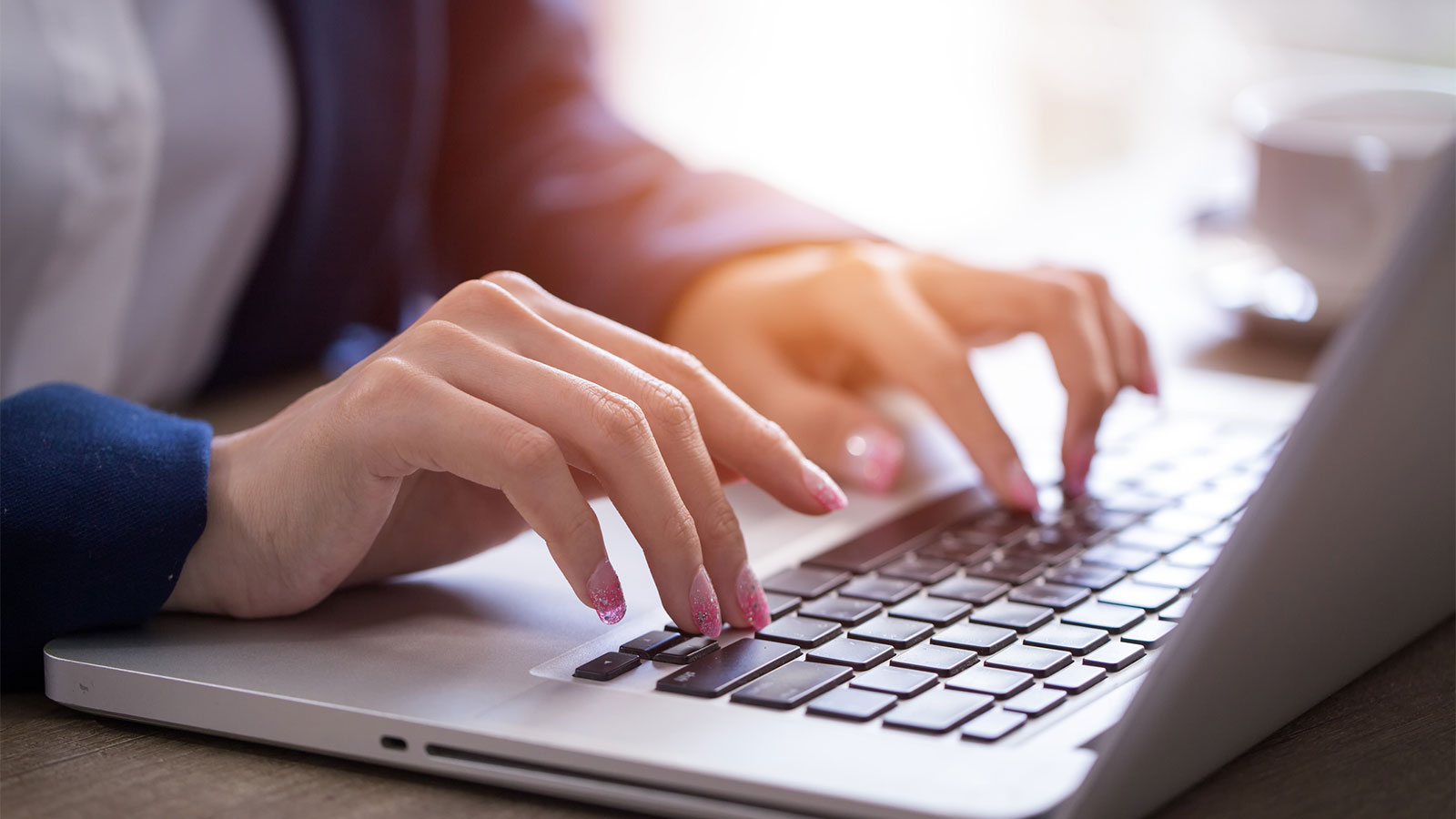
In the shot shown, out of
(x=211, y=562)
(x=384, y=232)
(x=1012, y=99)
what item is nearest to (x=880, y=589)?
(x=211, y=562)

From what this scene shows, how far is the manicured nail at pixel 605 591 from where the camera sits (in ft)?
1.38

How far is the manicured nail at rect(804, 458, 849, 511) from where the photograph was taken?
1.62 ft

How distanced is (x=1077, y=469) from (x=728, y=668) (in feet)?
0.92

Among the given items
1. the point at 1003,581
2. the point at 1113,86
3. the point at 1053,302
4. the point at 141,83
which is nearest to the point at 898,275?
the point at 1053,302

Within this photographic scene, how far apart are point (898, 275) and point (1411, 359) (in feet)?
1.40

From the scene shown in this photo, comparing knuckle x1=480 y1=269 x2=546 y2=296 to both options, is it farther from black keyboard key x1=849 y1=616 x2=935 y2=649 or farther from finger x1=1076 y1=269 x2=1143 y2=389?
finger x1=1076 y1=269 x2=1143 y2=389

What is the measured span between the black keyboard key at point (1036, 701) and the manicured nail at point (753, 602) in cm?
10

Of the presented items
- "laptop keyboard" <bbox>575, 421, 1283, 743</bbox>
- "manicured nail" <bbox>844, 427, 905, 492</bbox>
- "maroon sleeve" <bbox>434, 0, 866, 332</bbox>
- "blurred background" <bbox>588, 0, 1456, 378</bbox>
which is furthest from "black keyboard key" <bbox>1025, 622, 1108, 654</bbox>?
"blurred background" <bbox>588, 0, 1456, 378</bbox>

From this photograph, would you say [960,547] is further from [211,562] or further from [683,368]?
[211,562]

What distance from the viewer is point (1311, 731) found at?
0.39 metres

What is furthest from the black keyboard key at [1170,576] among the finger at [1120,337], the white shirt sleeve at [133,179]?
the white shirt sleeve at [133,179]

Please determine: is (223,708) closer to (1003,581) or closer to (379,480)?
(379,480)

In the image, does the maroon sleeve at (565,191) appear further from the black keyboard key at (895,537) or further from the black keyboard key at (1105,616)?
the black keyboard key at (1105,616)

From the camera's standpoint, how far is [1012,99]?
2461 millimetres
